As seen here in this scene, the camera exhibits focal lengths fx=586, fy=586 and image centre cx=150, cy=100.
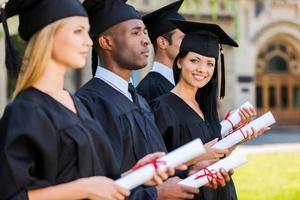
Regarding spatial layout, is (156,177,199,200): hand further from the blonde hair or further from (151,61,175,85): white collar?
(151,61,175,85): white collar

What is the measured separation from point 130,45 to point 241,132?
29.9 inches

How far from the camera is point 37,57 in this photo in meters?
2.27

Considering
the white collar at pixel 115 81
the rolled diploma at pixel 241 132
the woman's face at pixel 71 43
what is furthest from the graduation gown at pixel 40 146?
the rolled diploma at pixel 241 132

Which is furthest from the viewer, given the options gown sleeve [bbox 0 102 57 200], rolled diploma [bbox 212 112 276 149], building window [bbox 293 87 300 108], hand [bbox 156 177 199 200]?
building window [bbox 293 87 300 108]

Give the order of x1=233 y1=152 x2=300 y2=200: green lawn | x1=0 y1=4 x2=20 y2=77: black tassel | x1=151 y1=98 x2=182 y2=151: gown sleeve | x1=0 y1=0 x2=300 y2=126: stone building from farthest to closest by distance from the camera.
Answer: x1=0 y1=0 x2=300 y2=126: stone building
x1=233 y1=152 x2=300 y2=200: green lawn
x1=151 y1=98 x2=182 y2=151: gown sleeve
x1=0 y1=4 x2=20 y2=77: black tassel

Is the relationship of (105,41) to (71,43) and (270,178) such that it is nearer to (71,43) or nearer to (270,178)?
(71,43)

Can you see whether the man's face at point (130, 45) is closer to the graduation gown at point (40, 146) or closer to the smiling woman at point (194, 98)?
the smiling woman at point (194, 98)

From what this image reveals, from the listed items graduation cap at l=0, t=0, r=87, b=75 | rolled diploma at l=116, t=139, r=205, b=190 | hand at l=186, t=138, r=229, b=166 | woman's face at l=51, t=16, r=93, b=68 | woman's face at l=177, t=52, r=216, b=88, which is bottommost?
hand at l=186, t=138, r=229, b=166

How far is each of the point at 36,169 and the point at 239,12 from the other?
64.5ft

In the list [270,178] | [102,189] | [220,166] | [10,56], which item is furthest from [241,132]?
[270,178]

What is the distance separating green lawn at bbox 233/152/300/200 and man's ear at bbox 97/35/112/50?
464 cm

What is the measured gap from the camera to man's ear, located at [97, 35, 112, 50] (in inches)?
119

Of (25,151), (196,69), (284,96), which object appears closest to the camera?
(25,151)

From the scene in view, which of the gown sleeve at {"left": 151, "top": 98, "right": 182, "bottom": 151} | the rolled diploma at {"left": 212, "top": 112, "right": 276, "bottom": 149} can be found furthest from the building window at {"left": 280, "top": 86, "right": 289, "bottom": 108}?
the rolled diploma at {"left": 212, "top": 112, "right": 276, "bottom": 149}
